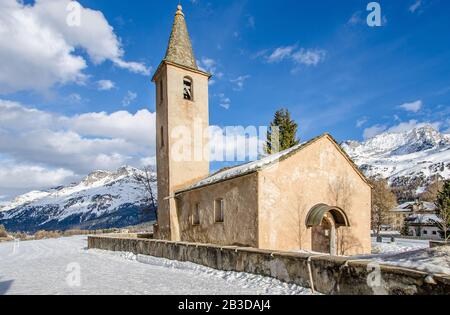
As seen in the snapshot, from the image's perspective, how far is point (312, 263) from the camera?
7.45 m

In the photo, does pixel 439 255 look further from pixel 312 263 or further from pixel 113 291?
pixel 113 291

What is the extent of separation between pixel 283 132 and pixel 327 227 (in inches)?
709

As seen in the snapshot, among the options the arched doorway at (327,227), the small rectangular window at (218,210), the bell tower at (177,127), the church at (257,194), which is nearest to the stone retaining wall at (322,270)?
the church at (257,194)

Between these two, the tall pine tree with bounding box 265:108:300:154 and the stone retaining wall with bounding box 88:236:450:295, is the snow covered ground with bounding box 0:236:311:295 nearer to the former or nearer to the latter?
the stone retaining wall with bounding box 88:236:450:295

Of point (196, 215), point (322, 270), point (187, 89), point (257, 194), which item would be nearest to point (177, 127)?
point (187, 89)

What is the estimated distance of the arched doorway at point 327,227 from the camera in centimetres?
1436

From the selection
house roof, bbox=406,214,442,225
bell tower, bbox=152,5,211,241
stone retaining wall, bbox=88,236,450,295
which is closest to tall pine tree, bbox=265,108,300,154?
bell tower, bbox=152,5,211,241

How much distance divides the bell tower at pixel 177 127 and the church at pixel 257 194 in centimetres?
7

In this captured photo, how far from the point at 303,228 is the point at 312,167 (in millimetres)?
3010

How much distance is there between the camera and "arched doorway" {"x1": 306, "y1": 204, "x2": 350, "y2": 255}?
14.4 meters

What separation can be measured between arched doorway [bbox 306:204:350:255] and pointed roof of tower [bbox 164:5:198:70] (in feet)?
44.6

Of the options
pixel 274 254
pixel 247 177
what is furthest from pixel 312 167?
pixel 274 254

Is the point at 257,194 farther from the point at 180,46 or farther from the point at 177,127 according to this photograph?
the point at 180,46
